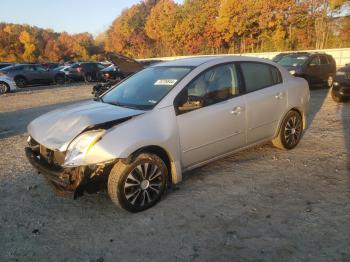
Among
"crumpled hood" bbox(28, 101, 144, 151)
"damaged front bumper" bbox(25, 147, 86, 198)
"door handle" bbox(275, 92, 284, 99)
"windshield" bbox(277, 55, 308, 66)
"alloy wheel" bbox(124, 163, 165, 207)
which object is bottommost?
"windshield" bbox(277, 55, 308, 66)

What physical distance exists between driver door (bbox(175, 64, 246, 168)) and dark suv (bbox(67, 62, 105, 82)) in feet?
68.1

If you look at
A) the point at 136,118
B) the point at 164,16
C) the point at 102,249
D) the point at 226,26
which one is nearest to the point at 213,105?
the point at 136,118

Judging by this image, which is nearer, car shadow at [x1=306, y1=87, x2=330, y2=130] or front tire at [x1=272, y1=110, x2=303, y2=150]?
front tire at [x1=272, y1=110, x2=303, y2=150]

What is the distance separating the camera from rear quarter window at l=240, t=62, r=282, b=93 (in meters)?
5.01

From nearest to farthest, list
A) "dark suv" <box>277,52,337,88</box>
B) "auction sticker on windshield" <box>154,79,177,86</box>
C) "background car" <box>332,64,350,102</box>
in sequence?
"auction sticker on windshield" <box>154,79,177,86</box> < "background car" <box>332,64,350,102</box> < "dark suv" <box>277,52,337,88</box>

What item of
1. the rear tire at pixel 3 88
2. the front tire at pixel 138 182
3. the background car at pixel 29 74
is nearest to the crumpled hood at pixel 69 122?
the front tire at pixel 138 182

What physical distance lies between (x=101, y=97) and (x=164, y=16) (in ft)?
188

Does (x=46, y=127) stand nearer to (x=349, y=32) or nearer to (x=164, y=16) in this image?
(x=349, y=32)

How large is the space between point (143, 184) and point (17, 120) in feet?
25.4

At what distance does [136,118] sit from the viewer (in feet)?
12.5

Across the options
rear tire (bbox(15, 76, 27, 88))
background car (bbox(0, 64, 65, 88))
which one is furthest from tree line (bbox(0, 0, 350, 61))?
rear tire (bbox(15, 76, 27, 88))

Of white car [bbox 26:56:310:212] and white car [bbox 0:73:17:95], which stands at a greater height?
white car [bbox 26:56:310:212]

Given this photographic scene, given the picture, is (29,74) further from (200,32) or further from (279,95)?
(200,32)

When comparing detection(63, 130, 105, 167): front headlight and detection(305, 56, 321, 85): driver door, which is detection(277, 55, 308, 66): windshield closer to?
detection(305, 56, 321, 85): driver door
